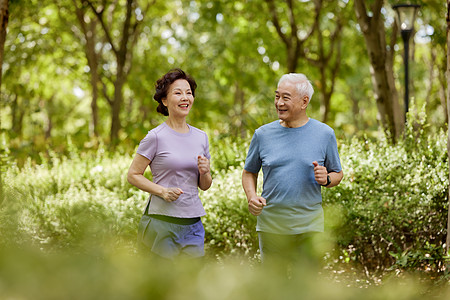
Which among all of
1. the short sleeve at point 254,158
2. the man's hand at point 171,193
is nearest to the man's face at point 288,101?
the short sleeve at point 254,158

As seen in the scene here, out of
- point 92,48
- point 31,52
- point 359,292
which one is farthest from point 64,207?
point 31,52

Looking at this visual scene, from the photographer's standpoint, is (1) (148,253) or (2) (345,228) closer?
(1) (148,253)

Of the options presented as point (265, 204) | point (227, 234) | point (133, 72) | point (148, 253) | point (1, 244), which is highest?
point (133, 72)

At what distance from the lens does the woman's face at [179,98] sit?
12.3ft

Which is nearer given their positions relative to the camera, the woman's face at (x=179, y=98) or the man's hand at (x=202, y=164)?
→ the man's hand at (x=202, y=164)

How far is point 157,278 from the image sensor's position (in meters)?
1.23

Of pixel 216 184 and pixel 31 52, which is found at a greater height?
pixel 31 52

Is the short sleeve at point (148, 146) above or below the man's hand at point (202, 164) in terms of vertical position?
above

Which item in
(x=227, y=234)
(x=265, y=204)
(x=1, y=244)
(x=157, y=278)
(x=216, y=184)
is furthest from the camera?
(x=216, y=184)

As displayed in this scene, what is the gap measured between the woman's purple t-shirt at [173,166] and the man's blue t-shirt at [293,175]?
47 cm

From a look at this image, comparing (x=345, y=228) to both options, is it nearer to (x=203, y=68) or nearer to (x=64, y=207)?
(x=64, y=207)

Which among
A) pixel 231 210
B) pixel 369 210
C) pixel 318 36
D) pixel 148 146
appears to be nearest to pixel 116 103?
pixel 318 36

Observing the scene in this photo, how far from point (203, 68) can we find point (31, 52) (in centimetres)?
855

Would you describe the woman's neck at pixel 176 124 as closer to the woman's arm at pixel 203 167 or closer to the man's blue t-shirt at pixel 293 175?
the woman's arm at pixel 203 167
